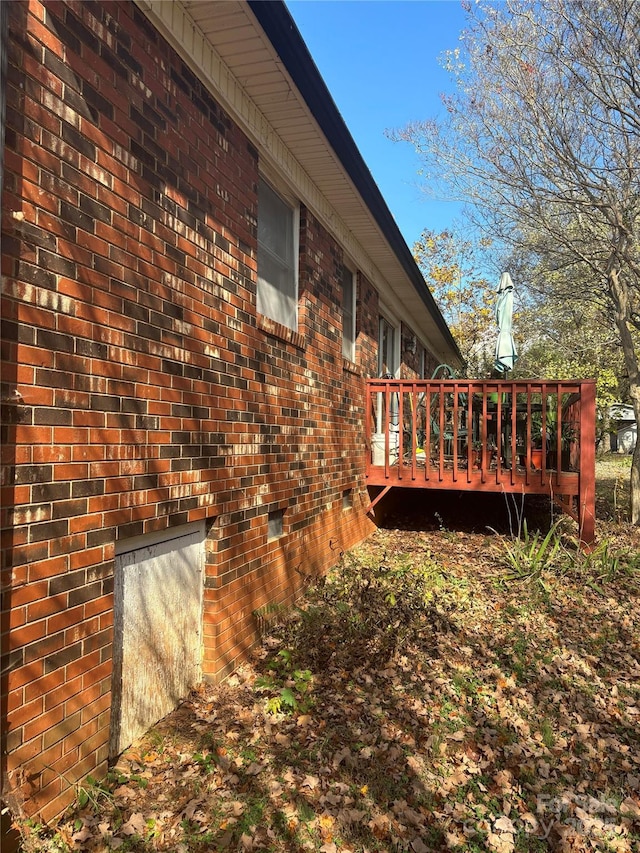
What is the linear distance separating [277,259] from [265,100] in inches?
50.3

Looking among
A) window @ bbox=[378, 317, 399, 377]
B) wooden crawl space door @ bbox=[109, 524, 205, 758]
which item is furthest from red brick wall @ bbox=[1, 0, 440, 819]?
window @ bbox=[378, 317, 399, 377]

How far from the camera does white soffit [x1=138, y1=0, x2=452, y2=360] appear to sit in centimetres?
311

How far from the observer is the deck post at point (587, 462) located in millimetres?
6262

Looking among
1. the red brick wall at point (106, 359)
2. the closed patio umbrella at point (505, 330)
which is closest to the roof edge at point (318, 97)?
the red brick wall at point (106, 359)

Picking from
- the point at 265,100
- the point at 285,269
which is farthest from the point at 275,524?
the point at 265,100

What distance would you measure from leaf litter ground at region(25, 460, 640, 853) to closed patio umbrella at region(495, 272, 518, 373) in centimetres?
478

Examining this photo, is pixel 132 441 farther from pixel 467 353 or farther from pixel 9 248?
pixel 467 353

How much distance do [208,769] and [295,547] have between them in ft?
7.80

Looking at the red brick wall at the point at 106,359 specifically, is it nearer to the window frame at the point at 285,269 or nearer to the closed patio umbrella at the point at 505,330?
the window frame at the point at 285,269

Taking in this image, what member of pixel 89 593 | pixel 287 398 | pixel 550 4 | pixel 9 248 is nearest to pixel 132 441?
pixel 89 593

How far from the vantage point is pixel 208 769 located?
263cm

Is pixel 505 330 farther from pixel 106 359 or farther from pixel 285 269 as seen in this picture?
pixel 106 359

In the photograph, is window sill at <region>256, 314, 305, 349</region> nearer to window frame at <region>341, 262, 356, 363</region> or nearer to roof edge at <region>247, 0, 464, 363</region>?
roof edge at <region>247, 0, 464, 363</region>

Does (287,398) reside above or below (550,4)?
below
